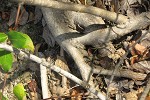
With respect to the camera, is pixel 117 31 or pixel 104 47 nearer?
pixel 117 31

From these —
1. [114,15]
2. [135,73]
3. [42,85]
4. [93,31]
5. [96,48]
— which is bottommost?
[42,85]

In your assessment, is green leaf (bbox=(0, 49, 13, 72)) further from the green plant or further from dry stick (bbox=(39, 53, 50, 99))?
dry stick (bbox=(39, 53, 50, 99))

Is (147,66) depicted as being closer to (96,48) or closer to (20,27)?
(96,48)

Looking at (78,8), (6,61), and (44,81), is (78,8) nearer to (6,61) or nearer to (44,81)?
(6,61)

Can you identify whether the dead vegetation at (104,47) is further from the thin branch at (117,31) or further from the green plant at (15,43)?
the green plant at (15,43)

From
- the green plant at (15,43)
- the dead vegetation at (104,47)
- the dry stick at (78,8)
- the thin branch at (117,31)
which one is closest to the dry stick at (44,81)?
the dead vegetation at (104,47)

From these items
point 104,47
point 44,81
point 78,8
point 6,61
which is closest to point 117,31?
point 104,47

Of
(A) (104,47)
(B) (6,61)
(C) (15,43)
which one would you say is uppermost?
(C) (15,43)

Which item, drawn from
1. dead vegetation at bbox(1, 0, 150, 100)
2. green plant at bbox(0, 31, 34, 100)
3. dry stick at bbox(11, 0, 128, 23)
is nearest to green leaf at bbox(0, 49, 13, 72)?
green plant at bbox(0, 31, 34, 100)

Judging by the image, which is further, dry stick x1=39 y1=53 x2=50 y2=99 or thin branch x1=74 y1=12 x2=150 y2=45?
dry stick x1=39 y1=53 x2=50 y2=99

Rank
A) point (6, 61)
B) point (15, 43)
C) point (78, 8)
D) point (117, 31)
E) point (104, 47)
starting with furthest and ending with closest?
point (104, 47)
point (117, 31)
point (78, 8)
point (6, 61)
point (15, 43)

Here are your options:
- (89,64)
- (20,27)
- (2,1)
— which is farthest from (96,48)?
(2,1)
